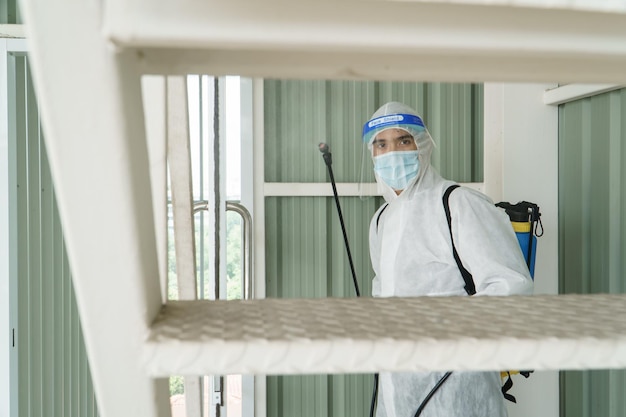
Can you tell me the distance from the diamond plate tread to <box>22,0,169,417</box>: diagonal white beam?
0.03 m

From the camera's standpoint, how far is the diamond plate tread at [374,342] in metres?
0.35

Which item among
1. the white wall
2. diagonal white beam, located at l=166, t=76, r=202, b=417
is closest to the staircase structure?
diagonal white beam, located at l=166, t=76, r=202, b=417

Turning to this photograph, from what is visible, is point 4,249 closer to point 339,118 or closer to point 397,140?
point 339,118

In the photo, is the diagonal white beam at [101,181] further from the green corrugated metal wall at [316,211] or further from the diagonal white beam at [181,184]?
the green corrugated metal wall at [316,211]

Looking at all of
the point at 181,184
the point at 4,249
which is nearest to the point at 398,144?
the point at 181,184

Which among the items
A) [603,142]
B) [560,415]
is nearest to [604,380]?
[560,415]

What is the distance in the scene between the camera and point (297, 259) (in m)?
2.51

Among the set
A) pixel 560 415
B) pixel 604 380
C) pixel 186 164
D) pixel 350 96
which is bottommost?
pixel 560 415

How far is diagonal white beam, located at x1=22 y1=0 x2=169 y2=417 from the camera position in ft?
0.98

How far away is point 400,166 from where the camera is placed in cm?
206

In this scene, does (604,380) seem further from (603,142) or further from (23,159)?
(23,159)

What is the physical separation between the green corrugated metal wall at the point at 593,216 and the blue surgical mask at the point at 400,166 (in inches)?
31.4

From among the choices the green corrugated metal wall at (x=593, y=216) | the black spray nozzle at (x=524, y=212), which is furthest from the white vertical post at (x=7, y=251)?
the green corrugated metal wall at (x=593, y=216)

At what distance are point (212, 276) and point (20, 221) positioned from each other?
1.32 m
